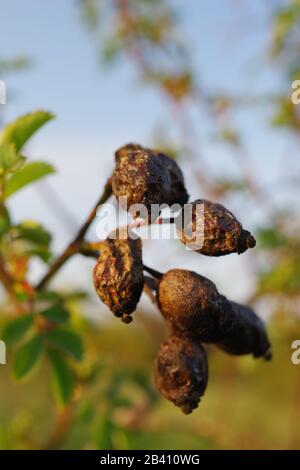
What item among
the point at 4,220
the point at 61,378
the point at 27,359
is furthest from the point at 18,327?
the point at 4,220

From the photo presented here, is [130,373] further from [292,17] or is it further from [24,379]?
[292,17]

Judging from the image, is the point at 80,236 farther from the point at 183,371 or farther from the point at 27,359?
the point at 27,359

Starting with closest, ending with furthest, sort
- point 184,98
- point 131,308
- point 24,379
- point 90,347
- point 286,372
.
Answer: point 131,308
point 24,379
point 90,347
point 184,98
point 286,372

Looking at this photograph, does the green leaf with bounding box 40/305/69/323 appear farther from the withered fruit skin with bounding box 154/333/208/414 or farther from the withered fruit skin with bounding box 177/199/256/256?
the withered fruit skin with bounding box 177/199/256/256

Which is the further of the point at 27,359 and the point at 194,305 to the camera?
the point at 27,359

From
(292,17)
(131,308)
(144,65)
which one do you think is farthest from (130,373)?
(144,65)
